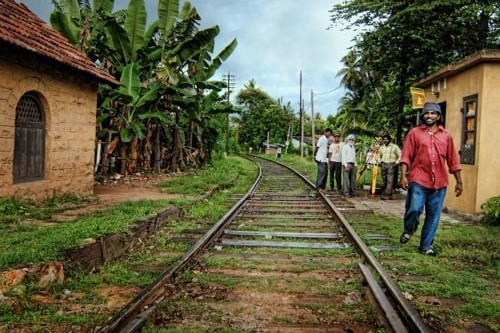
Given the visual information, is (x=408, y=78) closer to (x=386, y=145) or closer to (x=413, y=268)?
(x=386, y=145)

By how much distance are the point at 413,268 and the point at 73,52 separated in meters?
8.89

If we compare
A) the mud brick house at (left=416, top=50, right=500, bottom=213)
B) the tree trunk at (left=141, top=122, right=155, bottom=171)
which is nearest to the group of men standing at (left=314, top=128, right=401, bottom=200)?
the mud brick house at (left=416, top=50, right=500, bottom=213)

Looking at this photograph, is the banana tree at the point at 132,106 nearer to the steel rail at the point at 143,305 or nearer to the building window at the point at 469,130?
the steel rail at the point at 143,305

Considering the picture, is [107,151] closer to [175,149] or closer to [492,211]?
[175,149]

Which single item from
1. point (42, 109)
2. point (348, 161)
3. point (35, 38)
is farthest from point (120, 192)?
point (348, 161)

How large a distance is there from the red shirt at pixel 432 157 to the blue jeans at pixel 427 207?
110 mm

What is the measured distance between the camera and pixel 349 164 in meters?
12.5

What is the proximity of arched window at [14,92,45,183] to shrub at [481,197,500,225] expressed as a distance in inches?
346

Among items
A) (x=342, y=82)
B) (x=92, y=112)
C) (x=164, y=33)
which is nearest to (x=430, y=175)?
(x=92, y=112)

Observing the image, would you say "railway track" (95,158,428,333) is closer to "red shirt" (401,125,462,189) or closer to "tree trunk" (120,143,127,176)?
"red shirt" (401,125,462,189)

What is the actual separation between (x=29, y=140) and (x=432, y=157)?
24.5ft

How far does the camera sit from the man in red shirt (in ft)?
19.7

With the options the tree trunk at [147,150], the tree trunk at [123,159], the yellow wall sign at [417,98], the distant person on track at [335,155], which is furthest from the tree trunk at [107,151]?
the yellow wall sign at [417,98]

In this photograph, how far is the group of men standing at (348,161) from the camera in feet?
40.1
